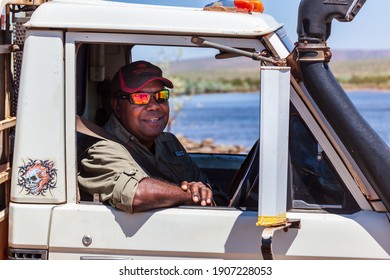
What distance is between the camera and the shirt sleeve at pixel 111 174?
3492mm

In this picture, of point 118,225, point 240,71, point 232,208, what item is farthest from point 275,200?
point 240,71

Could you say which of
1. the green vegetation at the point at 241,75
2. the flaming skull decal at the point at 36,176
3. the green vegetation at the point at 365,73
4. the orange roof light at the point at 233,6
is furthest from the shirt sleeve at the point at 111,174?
the green vegetation at the point at 241,75

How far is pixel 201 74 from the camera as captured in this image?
38219mm

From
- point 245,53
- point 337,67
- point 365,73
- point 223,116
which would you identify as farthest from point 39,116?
point 337,67

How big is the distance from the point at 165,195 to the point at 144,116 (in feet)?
2.11

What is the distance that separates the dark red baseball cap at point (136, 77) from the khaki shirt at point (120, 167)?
6.2 inches

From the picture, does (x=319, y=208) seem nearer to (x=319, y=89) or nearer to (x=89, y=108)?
(x=319, y=89)

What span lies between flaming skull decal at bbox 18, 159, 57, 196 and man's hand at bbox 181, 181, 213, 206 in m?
0.54

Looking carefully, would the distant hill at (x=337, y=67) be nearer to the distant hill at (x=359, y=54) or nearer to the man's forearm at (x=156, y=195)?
the distant hill at (x=359, y=54)

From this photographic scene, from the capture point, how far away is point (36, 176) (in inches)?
138

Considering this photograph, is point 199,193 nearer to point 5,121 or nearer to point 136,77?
point 136,77
